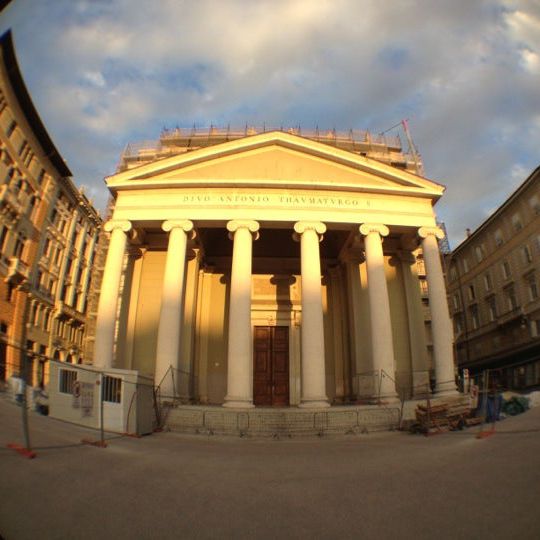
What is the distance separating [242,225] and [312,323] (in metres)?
5.73

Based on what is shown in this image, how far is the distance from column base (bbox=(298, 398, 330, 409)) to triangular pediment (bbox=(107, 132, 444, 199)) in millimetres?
10117

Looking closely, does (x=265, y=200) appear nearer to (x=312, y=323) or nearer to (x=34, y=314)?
(x=312, y=323)

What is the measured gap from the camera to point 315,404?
16.8 meters

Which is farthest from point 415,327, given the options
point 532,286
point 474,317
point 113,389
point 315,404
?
point 474,317

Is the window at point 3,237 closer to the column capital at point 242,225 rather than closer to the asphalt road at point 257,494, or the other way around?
the asphalt road at point 257,494

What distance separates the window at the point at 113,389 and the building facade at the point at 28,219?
7.64 m

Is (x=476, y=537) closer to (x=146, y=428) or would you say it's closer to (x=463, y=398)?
(x=146, y=428)

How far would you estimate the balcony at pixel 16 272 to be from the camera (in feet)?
7.12

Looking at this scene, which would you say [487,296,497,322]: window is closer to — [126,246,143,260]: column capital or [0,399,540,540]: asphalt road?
[126,246,143,260]: column capital

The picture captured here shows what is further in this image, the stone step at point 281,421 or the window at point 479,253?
the window at point 479,253

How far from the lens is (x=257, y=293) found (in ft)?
81.7

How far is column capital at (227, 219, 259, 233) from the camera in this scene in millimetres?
19438

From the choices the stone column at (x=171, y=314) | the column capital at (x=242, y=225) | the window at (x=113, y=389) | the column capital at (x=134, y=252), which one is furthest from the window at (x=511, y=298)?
the window at (x=113, y=389)

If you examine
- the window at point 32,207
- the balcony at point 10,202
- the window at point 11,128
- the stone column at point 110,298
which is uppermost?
the stone column at point 110,298
